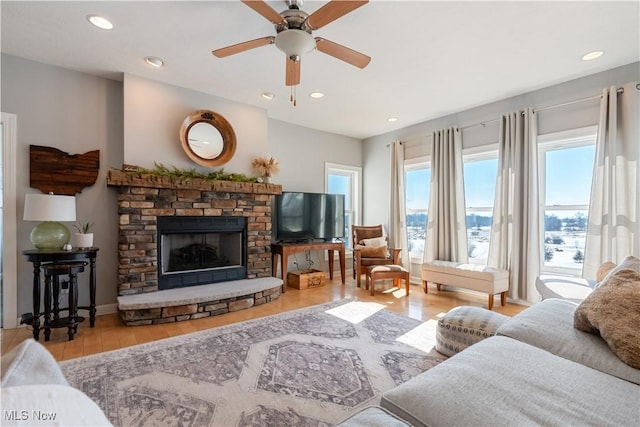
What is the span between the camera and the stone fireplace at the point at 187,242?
3.17 metres

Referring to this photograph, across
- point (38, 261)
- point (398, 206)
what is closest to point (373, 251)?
point (398, 206)

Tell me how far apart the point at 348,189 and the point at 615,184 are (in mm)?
3837

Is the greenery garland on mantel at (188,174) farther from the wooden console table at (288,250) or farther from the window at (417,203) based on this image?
the window at (417,203)

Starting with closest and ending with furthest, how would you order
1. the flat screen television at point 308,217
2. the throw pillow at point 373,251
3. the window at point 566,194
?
the window at point 566,194, the flat screen television at point 308,217, the throw pillow at point 373,251

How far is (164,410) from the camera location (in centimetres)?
169

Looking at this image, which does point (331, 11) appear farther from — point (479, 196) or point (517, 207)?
point (479, 196)

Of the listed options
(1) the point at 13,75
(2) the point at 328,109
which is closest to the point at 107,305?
(1) the point at 13,75

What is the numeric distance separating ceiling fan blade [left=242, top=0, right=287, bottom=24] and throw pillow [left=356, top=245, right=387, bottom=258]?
3364 mm

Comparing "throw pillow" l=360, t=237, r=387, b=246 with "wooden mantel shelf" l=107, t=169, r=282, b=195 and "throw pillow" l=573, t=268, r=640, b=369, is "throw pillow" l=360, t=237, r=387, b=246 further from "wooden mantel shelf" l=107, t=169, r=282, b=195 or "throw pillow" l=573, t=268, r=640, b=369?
"throw pillow" l=573, t=268, r=640, b=369

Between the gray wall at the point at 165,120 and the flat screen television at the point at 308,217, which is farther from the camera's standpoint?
the flat screen television at the point at 308,217

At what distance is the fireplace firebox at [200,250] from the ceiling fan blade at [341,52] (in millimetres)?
2417

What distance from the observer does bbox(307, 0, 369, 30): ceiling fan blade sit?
1786mm

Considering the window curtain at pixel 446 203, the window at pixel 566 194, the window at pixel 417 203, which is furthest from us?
the window at pixel 417 203

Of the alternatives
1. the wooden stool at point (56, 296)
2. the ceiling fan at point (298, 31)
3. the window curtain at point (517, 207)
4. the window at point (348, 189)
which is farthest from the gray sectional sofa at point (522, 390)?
the window at point (348, 189)
